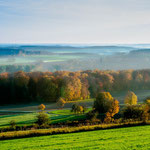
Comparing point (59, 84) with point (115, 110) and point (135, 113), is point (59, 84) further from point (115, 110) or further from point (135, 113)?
point (135, 113)

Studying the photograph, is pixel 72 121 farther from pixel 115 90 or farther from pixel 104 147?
pixel 115 90

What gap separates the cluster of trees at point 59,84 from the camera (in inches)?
1759

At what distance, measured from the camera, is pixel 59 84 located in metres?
47.0

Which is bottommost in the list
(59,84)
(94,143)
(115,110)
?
(115,110)

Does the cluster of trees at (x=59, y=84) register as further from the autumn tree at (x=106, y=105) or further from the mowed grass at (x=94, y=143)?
the mowed grass at (x=94, y=143)

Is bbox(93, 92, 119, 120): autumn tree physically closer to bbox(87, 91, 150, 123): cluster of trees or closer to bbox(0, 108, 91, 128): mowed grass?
bbox(87, 91, 150, 123): cluster of trees

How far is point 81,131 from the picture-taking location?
52.1ft

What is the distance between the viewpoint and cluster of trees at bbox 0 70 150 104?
4469 centimetres

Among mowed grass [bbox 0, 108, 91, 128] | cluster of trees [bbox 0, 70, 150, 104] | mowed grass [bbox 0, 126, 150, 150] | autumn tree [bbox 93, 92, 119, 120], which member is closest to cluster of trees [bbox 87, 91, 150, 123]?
autumn tree [bbox 93, 92, 119, 120]

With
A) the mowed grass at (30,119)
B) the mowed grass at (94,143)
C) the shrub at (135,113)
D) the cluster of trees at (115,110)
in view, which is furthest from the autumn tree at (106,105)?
the mowed grass at (94,143)

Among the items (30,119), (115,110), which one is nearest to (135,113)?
(115,110)

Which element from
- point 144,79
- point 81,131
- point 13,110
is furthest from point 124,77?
point 81,131

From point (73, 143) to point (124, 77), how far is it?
3794 cm

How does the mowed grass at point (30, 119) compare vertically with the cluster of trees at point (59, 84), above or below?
below
